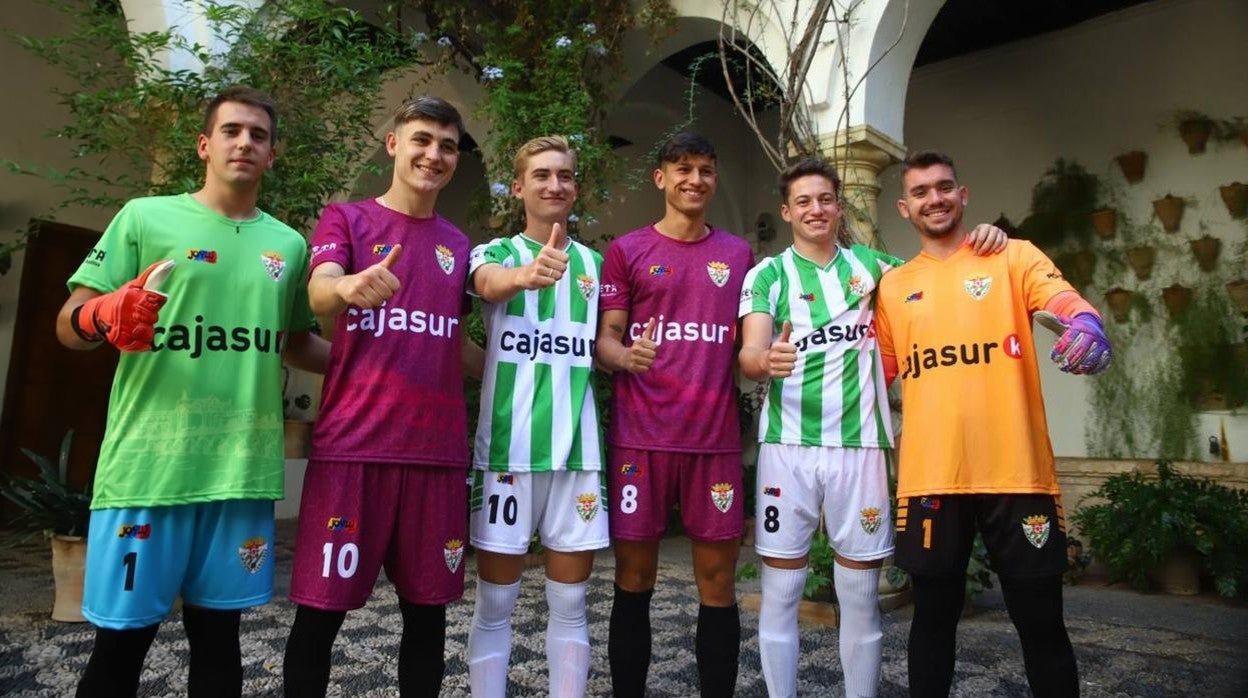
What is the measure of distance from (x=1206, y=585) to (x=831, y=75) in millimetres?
4457

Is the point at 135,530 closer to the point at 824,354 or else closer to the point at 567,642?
the point at 567,642

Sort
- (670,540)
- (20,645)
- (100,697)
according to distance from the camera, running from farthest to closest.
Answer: (670,540)
(20,645)
(100,697)

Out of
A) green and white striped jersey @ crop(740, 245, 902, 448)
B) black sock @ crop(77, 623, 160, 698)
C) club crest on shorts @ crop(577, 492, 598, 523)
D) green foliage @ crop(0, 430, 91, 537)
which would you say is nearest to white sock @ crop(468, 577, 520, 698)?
club crest on shorts @ crop(577, 492, 598, 523)

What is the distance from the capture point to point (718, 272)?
2.81 meters

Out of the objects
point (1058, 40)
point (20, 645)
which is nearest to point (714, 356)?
point (20, 645)

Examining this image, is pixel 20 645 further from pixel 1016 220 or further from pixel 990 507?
pixel 1016 220

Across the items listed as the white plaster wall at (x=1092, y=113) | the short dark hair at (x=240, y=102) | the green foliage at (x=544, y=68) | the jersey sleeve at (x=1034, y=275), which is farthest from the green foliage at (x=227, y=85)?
the white plaster wall at (x=1092, y=113)

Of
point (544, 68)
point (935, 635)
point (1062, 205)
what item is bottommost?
point (935, 635)

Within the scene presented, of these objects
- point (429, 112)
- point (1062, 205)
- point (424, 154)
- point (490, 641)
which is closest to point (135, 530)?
point (490, 641)

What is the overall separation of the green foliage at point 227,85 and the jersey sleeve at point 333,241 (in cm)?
228

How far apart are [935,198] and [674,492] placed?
3.93 ft

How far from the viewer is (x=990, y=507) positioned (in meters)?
2.40

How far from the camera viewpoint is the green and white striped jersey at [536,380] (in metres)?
2.50

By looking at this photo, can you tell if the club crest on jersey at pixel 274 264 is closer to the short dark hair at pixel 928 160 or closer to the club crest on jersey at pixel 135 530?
the club crest on jersey at pixel 135 530
